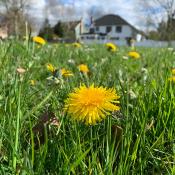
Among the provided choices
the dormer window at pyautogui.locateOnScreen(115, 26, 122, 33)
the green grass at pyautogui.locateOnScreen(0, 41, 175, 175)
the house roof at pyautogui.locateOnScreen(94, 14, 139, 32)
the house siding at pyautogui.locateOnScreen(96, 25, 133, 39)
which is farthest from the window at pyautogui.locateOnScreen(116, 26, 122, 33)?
the green grass at pyautogui.locateOnScreen(0, 41, 175, 175)

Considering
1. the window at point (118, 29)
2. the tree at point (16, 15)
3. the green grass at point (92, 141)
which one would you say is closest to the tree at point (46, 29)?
the tree at point (16, 15)

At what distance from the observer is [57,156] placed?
Result: 1.07 meters

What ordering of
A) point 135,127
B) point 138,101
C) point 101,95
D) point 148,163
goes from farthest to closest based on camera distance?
1. point 138,101
2. point 135,127
3. point 148,163
4. point 101,95

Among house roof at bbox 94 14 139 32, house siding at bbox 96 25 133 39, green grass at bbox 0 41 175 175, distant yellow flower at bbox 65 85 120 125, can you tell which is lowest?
house siding at bbox 96 25 133 39

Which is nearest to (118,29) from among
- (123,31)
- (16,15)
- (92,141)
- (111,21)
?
(123,31)

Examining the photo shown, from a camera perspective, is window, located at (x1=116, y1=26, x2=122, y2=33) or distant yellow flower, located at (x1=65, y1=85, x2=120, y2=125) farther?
window, located at (x1=116, y1=26, x2=122, y2=33)

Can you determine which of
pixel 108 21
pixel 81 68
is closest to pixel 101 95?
pixel 81 68

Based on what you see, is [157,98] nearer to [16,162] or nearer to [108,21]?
[16,162]

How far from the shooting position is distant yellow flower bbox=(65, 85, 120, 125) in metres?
0.90

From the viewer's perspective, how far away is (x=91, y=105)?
917 millimetres

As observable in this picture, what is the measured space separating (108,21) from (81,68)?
280 ft

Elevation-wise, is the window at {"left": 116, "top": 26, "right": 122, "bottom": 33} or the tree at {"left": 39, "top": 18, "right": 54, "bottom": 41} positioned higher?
the tree at {"left": 39, "top": 18, "right": 54, "bottom": 41}

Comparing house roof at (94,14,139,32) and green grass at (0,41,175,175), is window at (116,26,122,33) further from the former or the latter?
green grass at (0,41,175,175)

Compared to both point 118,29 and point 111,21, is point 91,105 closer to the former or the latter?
point 118,29
